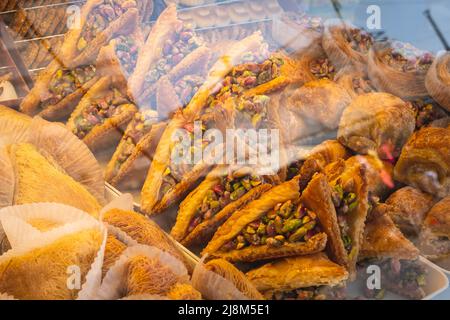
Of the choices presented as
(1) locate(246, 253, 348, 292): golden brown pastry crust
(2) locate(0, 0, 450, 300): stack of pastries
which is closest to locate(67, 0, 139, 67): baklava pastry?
(2) locate(0, 0, 450, 300): stack of pastries

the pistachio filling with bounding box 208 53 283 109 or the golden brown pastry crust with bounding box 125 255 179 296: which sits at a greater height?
the pistachio filling with bounding box 208 53 283 109

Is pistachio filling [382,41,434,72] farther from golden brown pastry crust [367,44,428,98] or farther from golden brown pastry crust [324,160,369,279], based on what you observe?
golden brown pastry crust [324,160,369,279]

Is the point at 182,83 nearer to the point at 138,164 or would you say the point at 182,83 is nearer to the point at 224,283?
the point at 138,164

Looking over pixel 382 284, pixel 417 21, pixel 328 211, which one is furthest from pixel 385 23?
pixel 382 284

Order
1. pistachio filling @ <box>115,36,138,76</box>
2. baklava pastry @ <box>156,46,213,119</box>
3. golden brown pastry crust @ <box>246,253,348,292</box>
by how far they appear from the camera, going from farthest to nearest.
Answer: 1. pistachio filling @ <box>115,36,138,76</box>
2. baklava pastry @ <box>156,46,213,119</box>
3. golden brown pastry crust @ <box>246,253,348,292</box>

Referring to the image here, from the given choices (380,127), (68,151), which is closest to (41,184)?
(68,151)

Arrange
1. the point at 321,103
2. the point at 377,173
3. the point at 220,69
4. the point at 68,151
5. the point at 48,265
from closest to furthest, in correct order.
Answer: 1. the point at 48,265
2. the point at 377,173
3. the point at 321,103
4. the point at 220,69
5. the point at 68,151

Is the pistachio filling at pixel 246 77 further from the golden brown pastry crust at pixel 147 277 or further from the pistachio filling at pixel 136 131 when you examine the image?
the golden brown pastry crust at pixel 147 277
